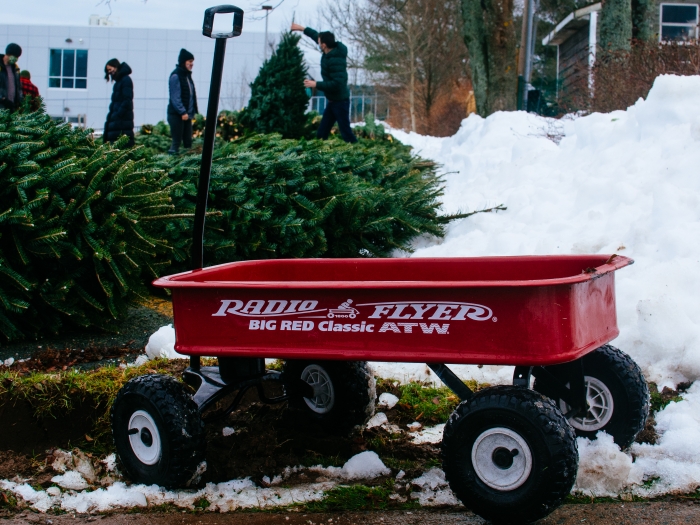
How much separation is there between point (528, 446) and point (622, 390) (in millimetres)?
786

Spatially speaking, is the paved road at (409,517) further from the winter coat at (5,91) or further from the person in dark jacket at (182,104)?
the winter coat at (5,91)

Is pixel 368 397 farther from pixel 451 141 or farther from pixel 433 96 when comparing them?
pixel 433 96

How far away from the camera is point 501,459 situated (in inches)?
106

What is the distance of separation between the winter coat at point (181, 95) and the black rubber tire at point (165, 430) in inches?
278

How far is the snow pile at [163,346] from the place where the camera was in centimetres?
461

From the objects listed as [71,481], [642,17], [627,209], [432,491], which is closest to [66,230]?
[71,481]

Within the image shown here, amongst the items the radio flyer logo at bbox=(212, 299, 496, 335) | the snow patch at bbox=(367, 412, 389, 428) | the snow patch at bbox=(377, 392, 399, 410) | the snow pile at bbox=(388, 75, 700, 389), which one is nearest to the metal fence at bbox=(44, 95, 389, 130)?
the snow pile at bbox=(388, 75, 700, 389)

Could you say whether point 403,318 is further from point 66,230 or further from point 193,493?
point 66,230

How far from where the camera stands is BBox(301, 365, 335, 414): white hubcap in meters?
3.70

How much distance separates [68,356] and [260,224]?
195 centimetres

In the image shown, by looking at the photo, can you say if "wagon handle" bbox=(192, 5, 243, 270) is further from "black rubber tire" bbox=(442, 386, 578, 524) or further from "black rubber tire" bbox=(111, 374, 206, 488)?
"black rubber tire" bbox=(442, 386, 578, 524)

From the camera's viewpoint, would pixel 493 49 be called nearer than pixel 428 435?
No

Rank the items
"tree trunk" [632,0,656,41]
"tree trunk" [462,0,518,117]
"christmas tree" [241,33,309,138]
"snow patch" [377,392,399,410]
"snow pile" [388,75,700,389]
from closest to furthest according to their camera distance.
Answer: "snow patch" [377,392,399,410]
"snow pile" [388,75,700,389]
"christmas tree" [241,33,309,138]
"tree trunk" [632,0,656,41]
"tree trunk" [462,0,518,117]

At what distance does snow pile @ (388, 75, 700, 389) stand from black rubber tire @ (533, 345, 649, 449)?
3.47ft
